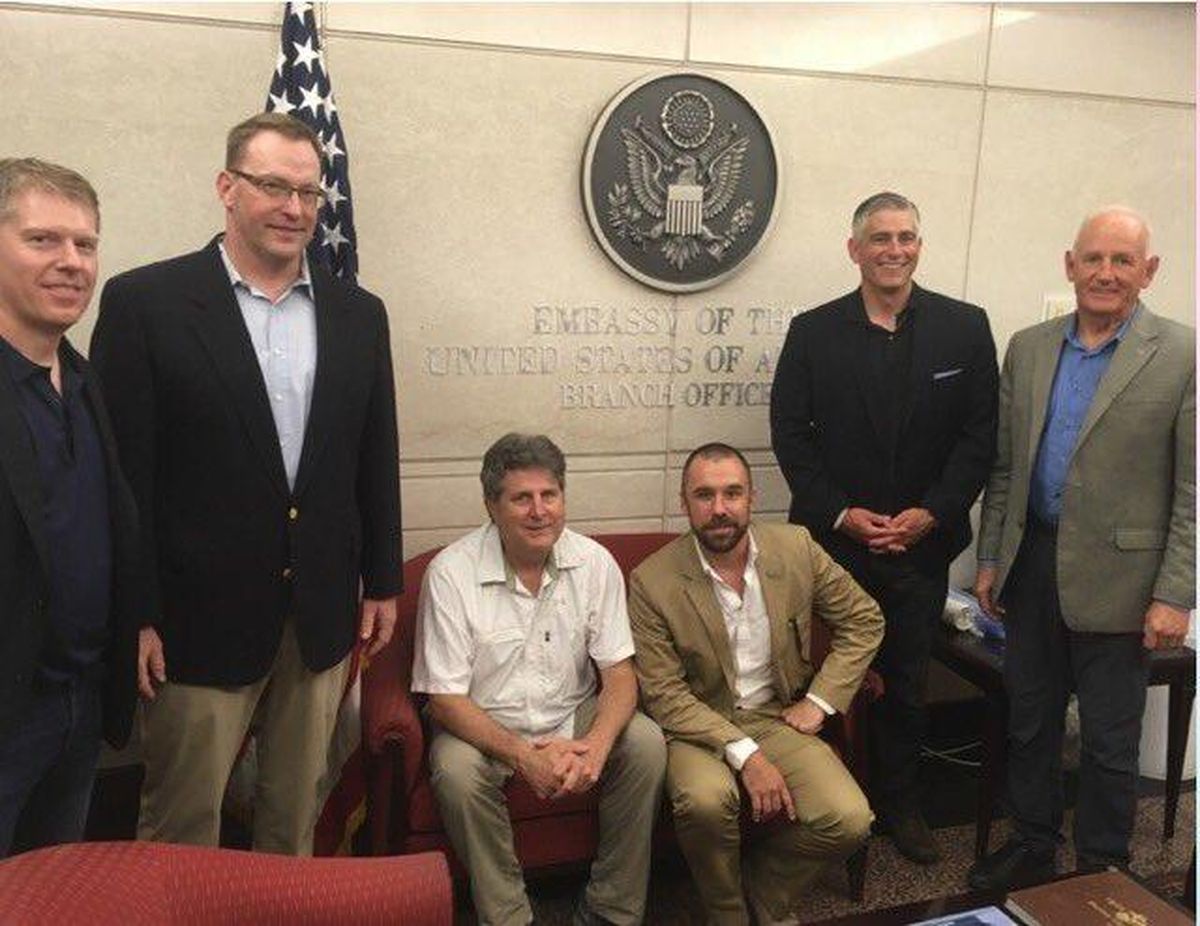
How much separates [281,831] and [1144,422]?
2129 mm

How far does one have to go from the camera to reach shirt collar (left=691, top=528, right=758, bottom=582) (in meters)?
2.53

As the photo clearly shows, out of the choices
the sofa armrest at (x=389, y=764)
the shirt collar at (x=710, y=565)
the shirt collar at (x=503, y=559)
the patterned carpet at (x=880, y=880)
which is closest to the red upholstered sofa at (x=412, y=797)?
the sofa armrest at (x=389, y=764)

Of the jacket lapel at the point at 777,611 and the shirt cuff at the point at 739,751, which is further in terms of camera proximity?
the jacket lapel at the point at 777,611

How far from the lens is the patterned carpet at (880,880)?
8.35 ft

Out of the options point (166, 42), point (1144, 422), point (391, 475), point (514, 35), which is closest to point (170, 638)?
point (391, 475)

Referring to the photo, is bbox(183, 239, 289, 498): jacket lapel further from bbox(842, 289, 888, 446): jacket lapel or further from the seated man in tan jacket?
bbox(842, 289, 888, 446): jacket lapel

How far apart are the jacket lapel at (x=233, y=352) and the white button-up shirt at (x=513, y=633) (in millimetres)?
651

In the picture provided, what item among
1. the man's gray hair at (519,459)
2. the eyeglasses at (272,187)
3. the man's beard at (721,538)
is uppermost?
the eyeglasses at (272,187)

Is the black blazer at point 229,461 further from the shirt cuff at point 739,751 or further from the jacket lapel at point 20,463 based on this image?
the shirt cuff at point 739,751

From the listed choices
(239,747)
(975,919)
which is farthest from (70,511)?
(975,919)

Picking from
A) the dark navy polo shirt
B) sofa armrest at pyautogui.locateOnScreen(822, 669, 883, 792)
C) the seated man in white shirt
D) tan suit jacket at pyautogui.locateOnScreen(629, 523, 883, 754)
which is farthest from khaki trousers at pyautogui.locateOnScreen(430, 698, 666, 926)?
the dark navy polo shirt

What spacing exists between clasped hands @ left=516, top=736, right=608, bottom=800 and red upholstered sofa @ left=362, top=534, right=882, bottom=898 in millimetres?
95

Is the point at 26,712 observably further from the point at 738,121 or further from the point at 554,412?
the point at 738,121

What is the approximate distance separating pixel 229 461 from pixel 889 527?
165 centimetres
